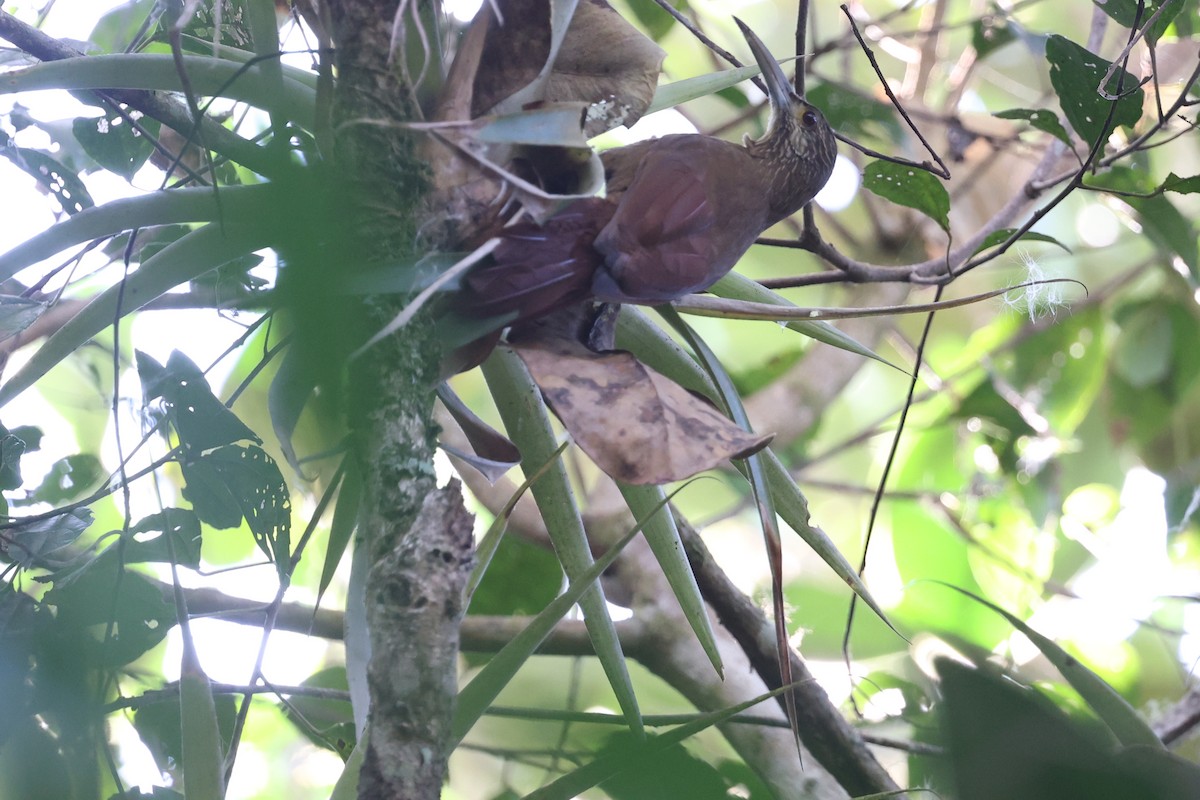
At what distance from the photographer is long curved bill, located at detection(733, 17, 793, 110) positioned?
59 cm

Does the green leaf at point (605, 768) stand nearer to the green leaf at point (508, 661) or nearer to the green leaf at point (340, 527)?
the green leaf at point (508, 661)

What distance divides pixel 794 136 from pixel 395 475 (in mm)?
354

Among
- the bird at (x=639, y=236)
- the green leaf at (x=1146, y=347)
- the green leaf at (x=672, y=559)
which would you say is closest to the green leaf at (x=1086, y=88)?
the bird at (x=639, y=236)

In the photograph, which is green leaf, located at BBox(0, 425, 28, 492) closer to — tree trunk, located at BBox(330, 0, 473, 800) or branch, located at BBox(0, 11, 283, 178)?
branch, located at BBox(0, 11, 283, 178)

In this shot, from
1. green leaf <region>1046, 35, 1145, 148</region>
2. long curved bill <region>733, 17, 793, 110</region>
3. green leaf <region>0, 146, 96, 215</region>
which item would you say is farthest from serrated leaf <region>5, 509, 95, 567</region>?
green leaf <region>1046, 35, 1145, 148</region>

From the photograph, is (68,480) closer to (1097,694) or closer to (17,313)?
(17,313)

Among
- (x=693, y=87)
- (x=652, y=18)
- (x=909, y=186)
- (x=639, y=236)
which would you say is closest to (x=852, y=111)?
→ (x=652, y=18)

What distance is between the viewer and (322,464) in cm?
44

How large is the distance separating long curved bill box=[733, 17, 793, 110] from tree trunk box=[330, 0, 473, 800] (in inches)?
9.9

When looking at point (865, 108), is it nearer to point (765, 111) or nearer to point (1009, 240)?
point (765, 111)

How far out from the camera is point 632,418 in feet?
1.30

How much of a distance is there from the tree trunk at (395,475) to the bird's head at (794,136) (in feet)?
0.80

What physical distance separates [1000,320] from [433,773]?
1.65 meters

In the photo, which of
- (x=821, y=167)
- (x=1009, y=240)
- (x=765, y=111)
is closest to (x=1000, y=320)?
(x=765, y=111)
